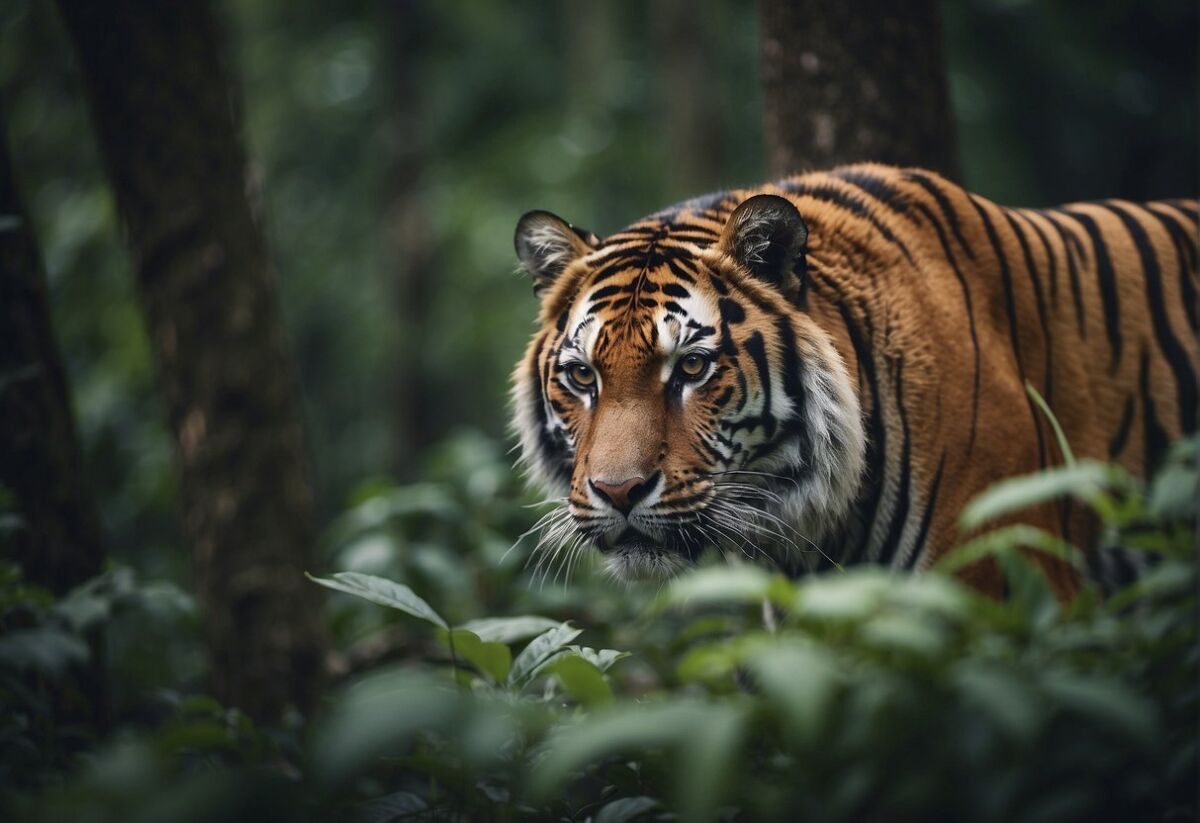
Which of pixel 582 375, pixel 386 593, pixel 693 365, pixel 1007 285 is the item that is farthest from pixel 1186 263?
pixel 386 593

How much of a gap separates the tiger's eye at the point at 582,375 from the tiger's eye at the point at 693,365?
0.88ft

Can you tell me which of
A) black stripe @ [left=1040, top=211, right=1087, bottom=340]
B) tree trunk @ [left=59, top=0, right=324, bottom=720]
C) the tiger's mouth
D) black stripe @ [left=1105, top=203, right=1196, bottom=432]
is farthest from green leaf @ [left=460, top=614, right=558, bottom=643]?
black stripe @ [left=1105, top=203, right=1196, bottom=432]

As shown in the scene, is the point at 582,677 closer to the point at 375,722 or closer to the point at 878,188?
the point at 375,722

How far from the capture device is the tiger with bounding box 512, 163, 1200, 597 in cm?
254

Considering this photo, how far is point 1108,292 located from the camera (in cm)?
304

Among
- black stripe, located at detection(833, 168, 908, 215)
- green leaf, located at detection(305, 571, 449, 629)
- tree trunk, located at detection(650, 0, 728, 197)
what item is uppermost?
tree trunk, located at detection(650, 0, 728, 197)

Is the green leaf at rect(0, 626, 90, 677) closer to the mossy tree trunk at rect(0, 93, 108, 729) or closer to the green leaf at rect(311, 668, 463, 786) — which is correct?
the mossy tree trunk at rect(0, 93, 108, 729)

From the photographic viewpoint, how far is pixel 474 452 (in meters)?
4.55

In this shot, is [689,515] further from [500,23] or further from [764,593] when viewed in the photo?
[500,23]

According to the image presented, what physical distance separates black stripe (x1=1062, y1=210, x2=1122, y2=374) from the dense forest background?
76 cm

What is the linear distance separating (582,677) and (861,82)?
274 centimetres

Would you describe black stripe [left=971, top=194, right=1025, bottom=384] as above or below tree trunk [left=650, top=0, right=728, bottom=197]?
below

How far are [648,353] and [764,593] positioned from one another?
54.5 inches

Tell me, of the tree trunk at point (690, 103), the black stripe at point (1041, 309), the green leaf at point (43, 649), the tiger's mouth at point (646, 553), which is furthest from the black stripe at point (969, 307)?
the tree trunk at point (690, 103)
